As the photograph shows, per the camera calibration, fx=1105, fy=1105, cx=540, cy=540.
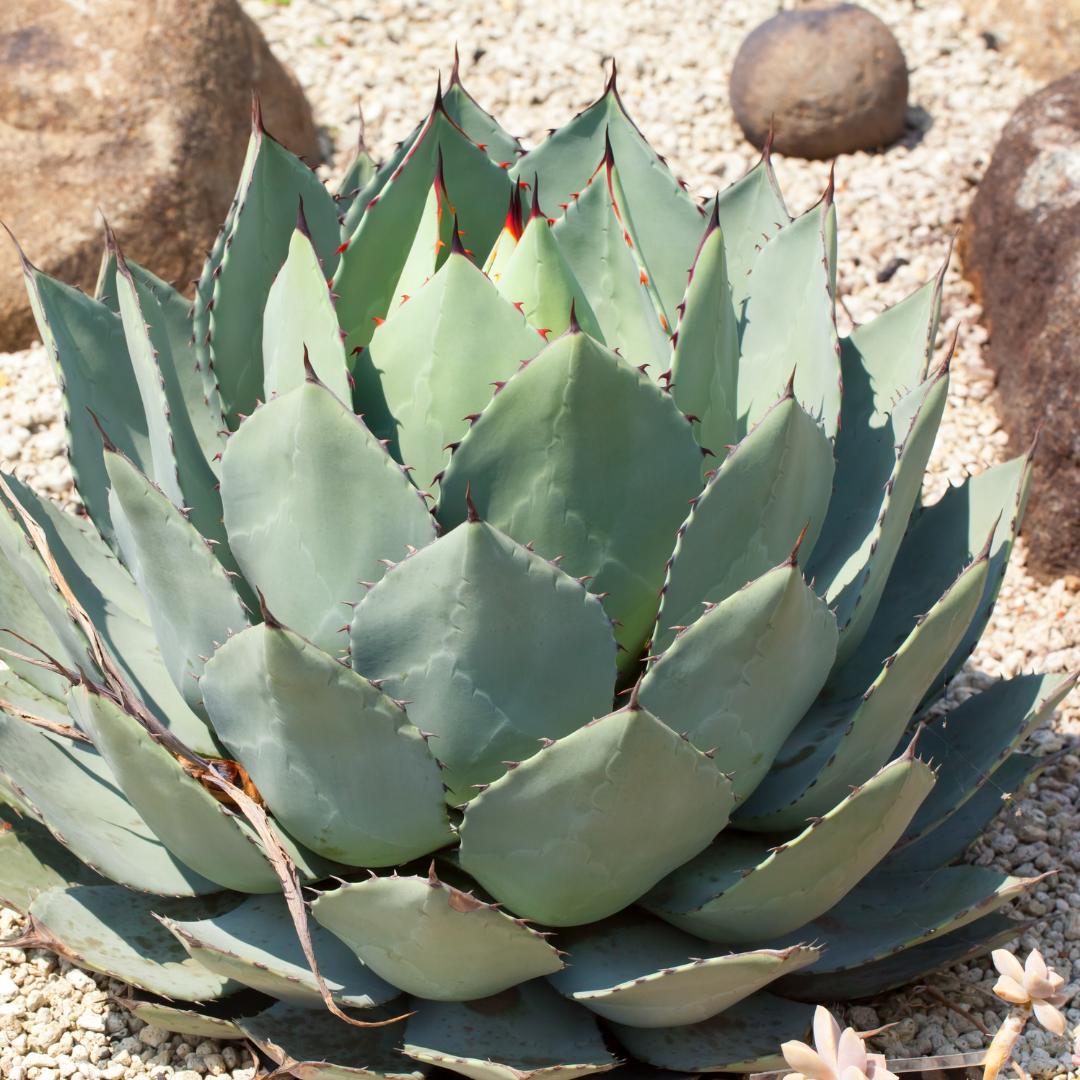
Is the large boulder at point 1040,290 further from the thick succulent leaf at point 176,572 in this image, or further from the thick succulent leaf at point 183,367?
the thick succulent leaf at point 176,572

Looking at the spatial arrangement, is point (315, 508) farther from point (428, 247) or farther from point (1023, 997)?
point (1023, 997)

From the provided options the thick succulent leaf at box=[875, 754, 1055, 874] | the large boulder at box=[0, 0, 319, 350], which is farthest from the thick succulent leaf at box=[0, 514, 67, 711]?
the large boulder at box=[0, 0, 319, 350]

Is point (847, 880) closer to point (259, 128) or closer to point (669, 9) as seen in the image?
point (259, 128)

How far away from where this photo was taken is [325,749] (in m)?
1.27

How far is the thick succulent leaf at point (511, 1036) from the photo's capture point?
137cm

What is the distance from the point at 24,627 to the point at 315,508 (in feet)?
2.61

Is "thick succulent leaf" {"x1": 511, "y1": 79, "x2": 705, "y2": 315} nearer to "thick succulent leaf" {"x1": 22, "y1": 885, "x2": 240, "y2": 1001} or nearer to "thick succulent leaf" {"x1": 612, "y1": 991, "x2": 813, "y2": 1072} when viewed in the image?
"thick succulent leaf" {"x1": 612, "y1": 991, "x2": 813, "y2": 1072}

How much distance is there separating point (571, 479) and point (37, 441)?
212cm

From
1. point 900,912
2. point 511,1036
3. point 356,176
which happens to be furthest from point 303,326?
point 900,912

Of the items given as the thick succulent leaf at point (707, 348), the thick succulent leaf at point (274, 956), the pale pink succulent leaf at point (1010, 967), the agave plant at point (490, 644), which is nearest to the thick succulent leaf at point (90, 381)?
the agave plant at point (490, 644)

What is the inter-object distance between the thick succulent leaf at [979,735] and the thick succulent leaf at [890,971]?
0.57ft

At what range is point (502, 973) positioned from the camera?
1356 millimetres

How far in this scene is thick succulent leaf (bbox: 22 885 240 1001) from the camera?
61.1 inches

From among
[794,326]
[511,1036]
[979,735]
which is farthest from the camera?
[979,735]
